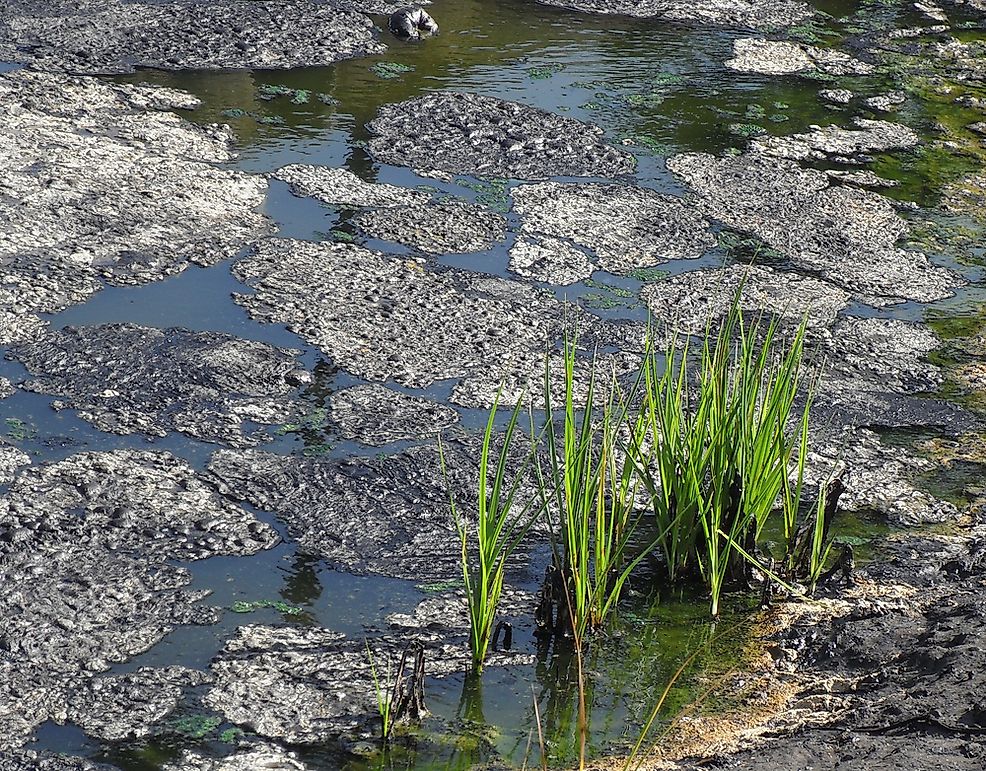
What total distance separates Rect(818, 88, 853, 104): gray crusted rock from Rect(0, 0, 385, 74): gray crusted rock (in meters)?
2.16

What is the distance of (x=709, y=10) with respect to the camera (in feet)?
22.3

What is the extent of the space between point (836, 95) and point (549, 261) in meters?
2.37

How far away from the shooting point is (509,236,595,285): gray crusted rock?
4.13 meters

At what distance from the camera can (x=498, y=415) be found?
11.3ft

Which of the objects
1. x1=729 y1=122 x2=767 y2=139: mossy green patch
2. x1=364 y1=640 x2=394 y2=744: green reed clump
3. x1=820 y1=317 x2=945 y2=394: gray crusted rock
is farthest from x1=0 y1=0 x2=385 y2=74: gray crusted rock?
x1=364 y1=640 x2=394 y2=744: green reed clump

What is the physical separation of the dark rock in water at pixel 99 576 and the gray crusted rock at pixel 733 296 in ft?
5.62

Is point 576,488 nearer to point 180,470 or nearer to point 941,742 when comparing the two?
point 941,742

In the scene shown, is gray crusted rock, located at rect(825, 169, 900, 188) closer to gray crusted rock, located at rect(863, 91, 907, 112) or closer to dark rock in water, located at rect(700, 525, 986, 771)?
gray crusted rock, located at rect(863, 91, 907, 112)

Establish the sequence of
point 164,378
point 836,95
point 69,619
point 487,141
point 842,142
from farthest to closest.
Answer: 1. point 836,95
2. point 842,142
3. point 487,141
4. point 164,378
5. point 69,619

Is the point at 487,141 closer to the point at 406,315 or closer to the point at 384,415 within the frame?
the point at 406,315

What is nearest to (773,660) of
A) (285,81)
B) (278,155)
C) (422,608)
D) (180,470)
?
(422,608)

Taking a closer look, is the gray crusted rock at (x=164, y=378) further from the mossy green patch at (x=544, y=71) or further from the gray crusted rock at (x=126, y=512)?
the mossy green patch at (x=544, y=71)

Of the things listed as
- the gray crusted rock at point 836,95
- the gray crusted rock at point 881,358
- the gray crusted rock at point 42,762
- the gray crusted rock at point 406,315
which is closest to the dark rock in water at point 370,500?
the gray crusted rock at point 406,315

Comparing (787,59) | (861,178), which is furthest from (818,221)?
(787,59)
